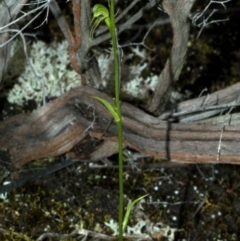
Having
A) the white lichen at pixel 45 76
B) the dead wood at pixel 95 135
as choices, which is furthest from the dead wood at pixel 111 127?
the white lichen at pixel 45 76

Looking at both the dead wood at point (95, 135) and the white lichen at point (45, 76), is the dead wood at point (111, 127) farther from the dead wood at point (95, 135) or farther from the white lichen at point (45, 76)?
the white lichen at point (45, 76)

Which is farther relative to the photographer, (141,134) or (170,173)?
(170,173)

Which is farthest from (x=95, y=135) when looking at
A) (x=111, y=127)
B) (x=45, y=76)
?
(x=45, y=76)

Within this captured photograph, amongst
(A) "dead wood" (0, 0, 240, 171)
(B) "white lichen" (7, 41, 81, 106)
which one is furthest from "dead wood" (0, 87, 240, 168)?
(B) "white lichen" (7, 41, 81, 106)

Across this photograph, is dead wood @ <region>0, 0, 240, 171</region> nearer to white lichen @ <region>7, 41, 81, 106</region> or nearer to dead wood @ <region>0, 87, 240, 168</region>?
dead wood @ <region>0, 87, 240, 168</region>

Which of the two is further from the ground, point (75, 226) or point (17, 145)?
point (17, 145)

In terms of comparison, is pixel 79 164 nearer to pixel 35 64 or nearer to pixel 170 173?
pixel 170 173

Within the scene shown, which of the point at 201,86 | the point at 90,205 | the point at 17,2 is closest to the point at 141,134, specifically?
the point at 90,205

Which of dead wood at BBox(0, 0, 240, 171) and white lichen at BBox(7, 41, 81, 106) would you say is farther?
white lichen at BBox(7, 41, 81, 106)

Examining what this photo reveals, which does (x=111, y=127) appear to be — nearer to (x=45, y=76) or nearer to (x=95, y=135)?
(x=95, y=135)
